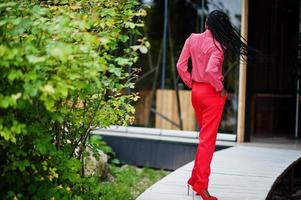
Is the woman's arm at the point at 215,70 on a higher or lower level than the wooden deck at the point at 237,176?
higher

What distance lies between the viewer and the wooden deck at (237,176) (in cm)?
434

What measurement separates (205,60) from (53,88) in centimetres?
170

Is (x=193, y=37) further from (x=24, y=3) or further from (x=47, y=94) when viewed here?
(x=47, y=94)

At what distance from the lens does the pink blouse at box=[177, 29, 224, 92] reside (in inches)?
156

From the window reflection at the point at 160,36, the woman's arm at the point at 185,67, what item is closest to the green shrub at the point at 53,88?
the woman's arm at the point at 185,67

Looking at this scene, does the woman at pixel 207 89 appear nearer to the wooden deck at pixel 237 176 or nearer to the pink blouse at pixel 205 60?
the pink blouse at pixel 205 60

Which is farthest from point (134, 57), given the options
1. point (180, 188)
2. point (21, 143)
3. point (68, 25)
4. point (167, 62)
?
point (167, 62)

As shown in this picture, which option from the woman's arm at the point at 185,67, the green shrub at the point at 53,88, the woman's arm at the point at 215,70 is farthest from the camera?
the woman's arm at the point at 185,67

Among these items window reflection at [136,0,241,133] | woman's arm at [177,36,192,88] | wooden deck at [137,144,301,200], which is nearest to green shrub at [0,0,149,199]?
woman's arm at [177,36,192,88]

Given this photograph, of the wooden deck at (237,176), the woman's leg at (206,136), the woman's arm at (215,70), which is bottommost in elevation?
the wooden deck at (237,176)

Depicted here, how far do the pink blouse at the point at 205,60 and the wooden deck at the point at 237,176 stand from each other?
950mm

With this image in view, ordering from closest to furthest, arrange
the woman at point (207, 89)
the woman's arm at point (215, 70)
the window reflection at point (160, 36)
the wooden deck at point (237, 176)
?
1. the woman's arm at point (215, 70)
2. the woman at point (207, 89)
3. the wooden deck at point (237, 176)
4. the window reflection at point (160, 36)

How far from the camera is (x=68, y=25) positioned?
9.41ft

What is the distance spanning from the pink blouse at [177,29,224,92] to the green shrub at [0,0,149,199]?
624 mm
